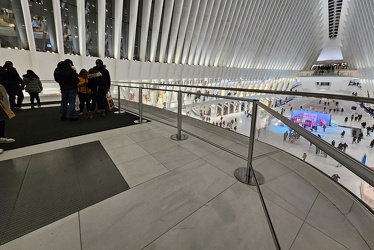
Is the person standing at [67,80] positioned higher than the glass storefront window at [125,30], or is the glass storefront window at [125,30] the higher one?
the glass storefront window at [125,30]

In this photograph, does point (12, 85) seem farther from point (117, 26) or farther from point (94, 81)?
point (117, 26)

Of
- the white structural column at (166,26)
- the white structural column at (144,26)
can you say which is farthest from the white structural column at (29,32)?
the white structural column at (166,26)

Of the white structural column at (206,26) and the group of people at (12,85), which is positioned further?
the white structural column at (206,26)

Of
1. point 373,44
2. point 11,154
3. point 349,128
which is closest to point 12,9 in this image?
point 11,154

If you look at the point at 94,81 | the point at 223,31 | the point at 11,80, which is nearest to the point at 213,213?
the point at 94,81

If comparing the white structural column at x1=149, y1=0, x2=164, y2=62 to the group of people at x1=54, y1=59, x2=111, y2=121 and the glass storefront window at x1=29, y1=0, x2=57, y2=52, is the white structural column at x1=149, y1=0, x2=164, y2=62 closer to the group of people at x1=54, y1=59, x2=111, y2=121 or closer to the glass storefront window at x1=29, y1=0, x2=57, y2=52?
the glass storefront window at x1=29, y1=0, x2=57, y2=52

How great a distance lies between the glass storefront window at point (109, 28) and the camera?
45.3 feet

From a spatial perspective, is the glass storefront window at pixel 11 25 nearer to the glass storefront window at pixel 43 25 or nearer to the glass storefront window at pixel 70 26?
the glass storefront window at pixel 43 25

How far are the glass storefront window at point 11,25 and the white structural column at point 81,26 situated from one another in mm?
2886

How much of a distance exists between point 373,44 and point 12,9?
130ft

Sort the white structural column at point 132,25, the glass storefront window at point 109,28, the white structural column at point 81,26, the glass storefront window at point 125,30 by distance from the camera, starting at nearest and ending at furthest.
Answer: the white structural column at point 81,26, the white structural column at point 132,25, the glass storefront window at point 109,28, the glass storefront window at point 125,30

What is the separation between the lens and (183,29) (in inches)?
715

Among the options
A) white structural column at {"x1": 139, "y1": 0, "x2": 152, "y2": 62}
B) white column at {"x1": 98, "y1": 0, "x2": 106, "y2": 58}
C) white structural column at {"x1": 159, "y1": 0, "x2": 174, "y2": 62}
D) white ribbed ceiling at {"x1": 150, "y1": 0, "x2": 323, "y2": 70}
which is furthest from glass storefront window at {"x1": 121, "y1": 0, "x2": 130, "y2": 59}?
white structural column at {"x1": 159, "y1": 0, "x2": 174, "y2": 62}

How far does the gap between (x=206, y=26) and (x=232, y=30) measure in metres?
4.94
